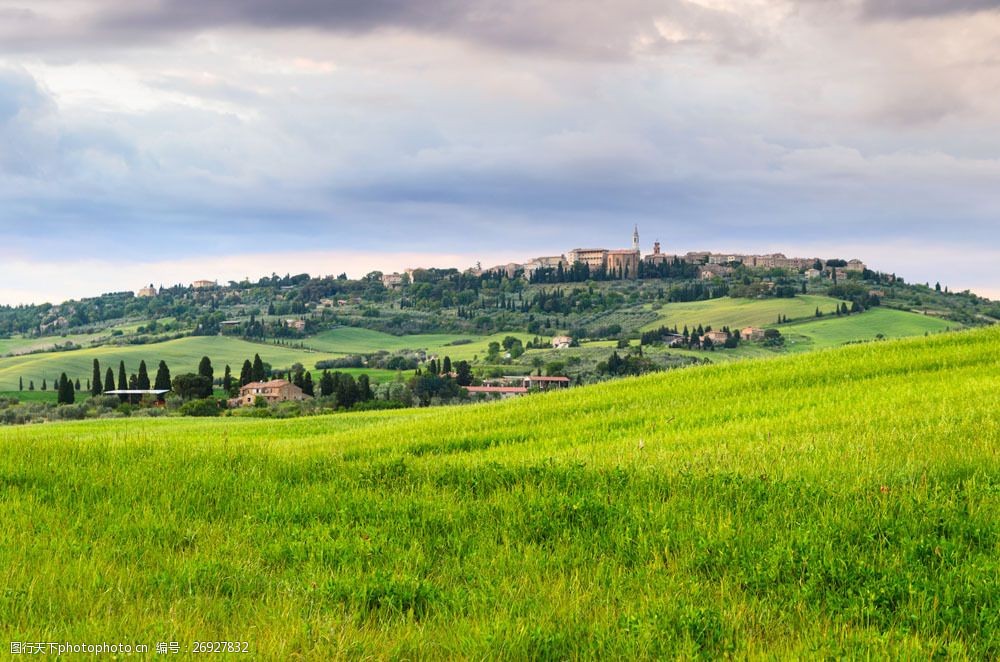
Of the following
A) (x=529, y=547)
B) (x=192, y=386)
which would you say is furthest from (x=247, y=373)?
(x=529, y=547)

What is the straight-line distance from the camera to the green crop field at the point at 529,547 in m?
6.22

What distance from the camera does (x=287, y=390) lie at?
121375 mm

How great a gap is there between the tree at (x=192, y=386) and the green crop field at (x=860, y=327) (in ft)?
358

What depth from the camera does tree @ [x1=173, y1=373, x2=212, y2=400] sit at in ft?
380

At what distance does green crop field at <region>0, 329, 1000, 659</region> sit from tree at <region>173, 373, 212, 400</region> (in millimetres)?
109780

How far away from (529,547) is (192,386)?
392ft

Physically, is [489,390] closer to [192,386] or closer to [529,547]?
[192,386]

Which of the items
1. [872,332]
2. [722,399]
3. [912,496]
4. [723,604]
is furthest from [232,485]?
[872,332]

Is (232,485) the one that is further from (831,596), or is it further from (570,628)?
(831,596)

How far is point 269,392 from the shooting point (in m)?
118

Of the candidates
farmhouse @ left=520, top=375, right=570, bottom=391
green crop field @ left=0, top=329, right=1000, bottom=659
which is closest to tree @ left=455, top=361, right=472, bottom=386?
farmhouse @ left=520, top=375, right=570, bottom=391

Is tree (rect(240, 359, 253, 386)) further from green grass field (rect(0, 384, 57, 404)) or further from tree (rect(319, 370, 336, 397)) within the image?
green grass field (rect(0, 384, 57, 404))

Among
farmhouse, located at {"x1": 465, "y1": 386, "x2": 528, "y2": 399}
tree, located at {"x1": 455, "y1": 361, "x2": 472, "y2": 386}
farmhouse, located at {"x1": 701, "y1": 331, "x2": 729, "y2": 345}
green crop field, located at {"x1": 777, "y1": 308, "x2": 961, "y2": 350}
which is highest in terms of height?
green crop field, located at {"x1": 777, "y1": 308, "x2": 961, "y2": 350}

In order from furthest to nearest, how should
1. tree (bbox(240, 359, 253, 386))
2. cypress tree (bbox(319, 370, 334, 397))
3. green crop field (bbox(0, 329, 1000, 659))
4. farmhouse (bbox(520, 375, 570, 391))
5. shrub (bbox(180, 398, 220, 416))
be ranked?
1. tree (bbox(240, 359, 253, 386))
2. farmhouse (bbox(520, 375, 570, 391))
3. cypress tree (bbox(319, 370, 334, 397))
4. shrub (bbox(180, 398, 220, 416))
5. green crop field (bbox(0, 329, 1000, 659))
